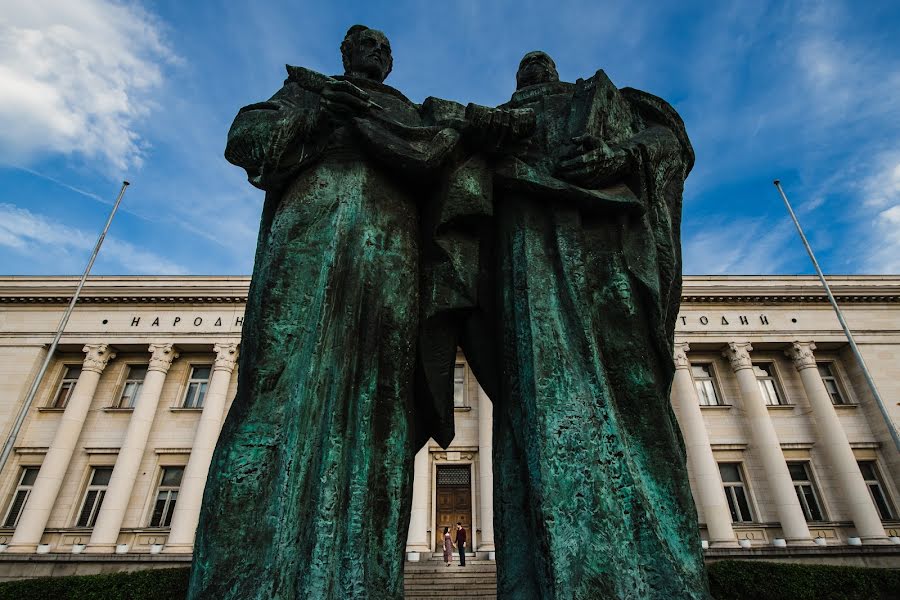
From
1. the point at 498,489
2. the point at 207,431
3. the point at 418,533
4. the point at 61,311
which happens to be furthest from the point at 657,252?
the point at 61,311

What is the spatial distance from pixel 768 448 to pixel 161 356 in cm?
2528

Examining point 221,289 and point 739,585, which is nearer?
point 739,585

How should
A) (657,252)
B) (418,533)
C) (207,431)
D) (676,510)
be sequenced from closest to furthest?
(676,510) → (657,252) → (418,533) → (207,431)

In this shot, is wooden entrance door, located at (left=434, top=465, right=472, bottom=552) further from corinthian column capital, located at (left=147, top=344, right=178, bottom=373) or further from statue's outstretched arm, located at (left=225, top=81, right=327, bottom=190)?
statue's outstretched arm, located at (left=225, top=81, right=327, bottom=190)

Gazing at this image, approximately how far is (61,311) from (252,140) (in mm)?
27011

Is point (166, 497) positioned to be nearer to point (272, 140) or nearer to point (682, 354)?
point (682, 354)

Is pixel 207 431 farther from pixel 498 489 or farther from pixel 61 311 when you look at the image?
pixel 498 489

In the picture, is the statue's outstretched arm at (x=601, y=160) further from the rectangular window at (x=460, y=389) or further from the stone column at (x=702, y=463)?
the rectangular window at (x=460, y=389)

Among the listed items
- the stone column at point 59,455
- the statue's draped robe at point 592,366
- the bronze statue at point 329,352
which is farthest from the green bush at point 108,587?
the statue's draped robe at point 592,366

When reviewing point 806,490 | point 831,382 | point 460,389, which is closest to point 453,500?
point 460,389

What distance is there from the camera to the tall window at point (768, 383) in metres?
23.9

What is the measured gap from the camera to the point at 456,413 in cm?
2214

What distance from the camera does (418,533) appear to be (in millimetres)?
19125

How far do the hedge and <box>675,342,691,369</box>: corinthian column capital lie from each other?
10.7 meters
